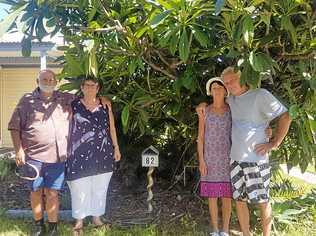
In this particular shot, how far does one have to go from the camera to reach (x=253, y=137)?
3945 mm

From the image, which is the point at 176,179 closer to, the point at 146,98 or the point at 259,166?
the point at 146,98

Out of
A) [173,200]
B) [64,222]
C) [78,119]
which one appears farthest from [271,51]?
[64,222]

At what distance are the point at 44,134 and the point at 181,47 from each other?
1576 mm

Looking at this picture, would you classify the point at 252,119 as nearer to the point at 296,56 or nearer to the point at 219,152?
the point at 219,152

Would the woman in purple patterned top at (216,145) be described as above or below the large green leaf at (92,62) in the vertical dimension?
below

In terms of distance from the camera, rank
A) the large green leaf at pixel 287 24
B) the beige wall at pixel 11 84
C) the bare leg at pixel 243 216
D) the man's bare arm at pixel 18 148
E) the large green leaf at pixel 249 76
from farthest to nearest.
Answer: the beige wall at pixel 11 84, the man's bare arm at pixel 18 148, the bare leg at pixel 243 216, the large green leaf at pixel 249 76, the large green leaf at pixel 287 24

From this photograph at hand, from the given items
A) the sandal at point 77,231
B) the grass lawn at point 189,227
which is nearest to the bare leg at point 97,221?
the grass lawn at point 189,227

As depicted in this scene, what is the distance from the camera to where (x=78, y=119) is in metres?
4.41

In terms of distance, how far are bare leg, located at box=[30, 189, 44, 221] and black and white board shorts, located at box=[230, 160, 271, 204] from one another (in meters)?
1.80

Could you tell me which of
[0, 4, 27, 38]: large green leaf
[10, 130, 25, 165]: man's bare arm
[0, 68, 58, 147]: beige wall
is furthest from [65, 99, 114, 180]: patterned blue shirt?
[0, 68, 58, 147]: beige wall

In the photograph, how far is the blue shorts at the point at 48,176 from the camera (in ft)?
14.3

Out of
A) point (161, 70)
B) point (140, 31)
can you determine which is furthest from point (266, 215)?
point (140, 31)

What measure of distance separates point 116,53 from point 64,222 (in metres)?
1.88

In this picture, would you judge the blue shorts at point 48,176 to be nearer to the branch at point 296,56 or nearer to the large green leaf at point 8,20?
the large green leaf at point 8,20
